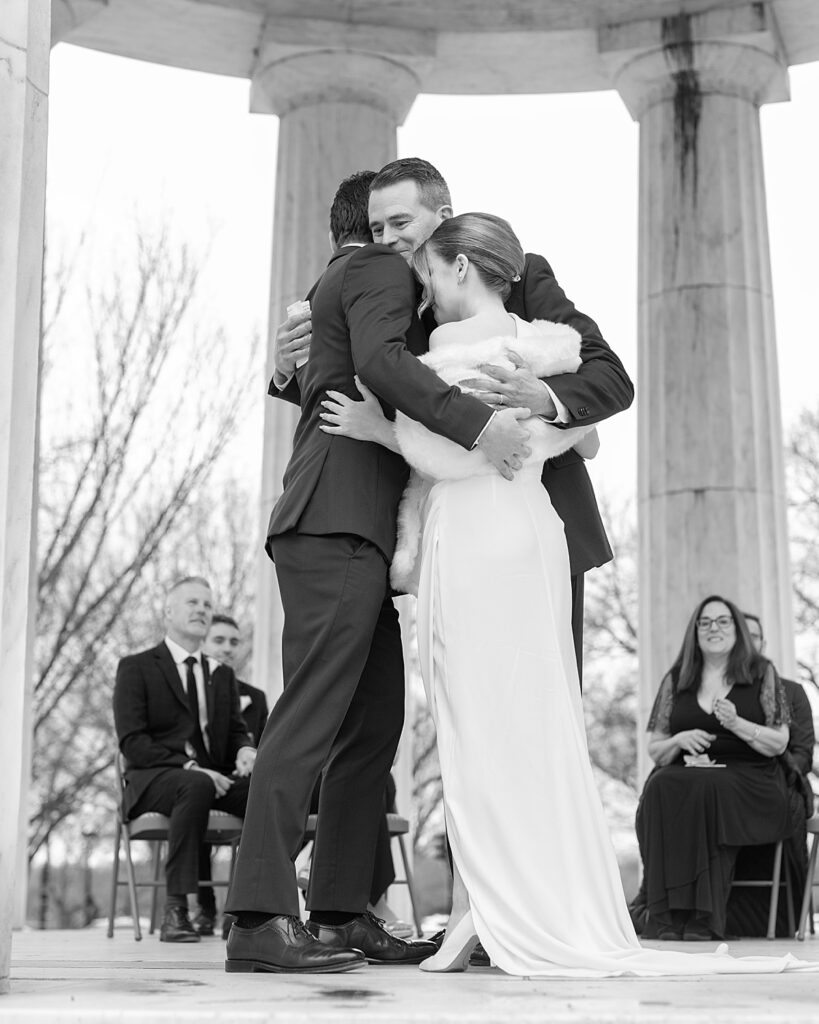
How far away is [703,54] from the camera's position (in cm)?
2517

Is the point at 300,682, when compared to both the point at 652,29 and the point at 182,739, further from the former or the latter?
the point at 652,29

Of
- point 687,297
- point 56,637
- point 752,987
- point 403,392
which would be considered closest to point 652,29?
point 687,297

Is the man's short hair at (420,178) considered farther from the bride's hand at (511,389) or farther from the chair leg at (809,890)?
the chair leg at (809,890)

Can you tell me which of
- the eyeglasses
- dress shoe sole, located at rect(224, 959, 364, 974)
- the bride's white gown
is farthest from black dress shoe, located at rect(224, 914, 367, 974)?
the eyeglasses


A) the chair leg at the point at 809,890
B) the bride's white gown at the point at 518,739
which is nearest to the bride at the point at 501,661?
the bride's white gown at the point at 518,739

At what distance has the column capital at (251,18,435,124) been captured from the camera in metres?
25.4

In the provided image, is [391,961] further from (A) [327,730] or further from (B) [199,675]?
(B) [199,675]

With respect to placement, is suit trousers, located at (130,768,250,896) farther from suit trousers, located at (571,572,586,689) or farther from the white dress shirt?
suit trousers, located at (571,572,586,689)

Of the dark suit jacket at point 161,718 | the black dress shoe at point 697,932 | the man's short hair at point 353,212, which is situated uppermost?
the man's short hair at point 353,212

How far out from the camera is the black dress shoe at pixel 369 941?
10.1m

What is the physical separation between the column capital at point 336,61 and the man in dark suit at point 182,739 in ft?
32.1

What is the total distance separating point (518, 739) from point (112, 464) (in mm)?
30914

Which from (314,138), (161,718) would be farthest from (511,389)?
(314,138)

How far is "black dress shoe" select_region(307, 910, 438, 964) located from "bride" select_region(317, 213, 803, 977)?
665 millimetres
